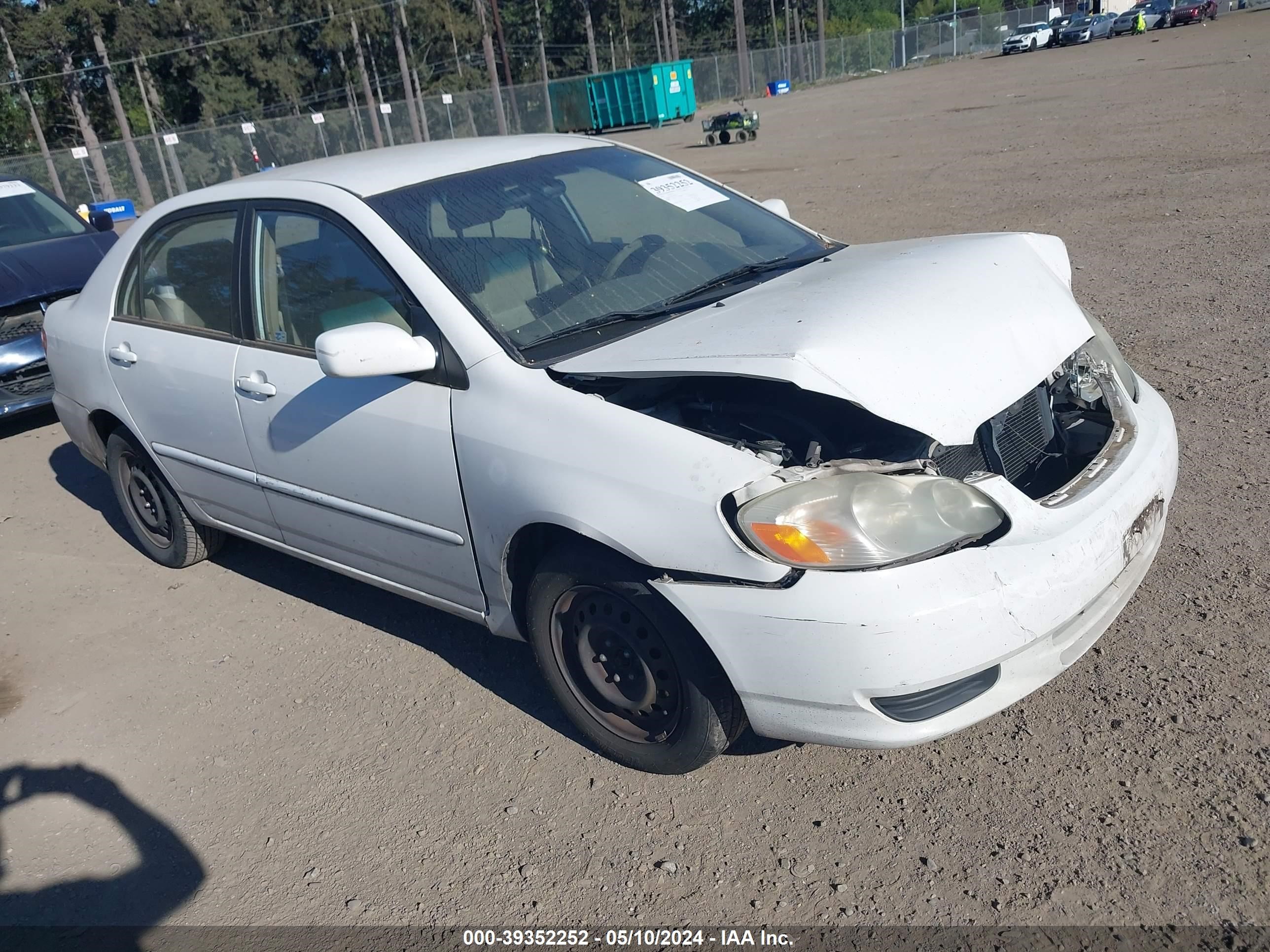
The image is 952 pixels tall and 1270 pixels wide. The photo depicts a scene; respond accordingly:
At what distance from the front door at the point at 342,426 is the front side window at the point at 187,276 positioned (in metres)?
0.21

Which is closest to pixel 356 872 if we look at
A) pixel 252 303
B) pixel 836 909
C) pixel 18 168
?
pixel 836 909

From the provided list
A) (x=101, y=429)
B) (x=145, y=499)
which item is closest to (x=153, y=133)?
(x=101, y=429)

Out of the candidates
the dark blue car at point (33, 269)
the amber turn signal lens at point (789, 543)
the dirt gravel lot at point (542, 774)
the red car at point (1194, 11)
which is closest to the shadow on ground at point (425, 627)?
the dirt gravel lot at point (542, 774)

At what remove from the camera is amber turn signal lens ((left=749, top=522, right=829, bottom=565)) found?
7.89 ft

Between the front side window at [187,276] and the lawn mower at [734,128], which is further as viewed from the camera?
the lawn mower at [734,128]

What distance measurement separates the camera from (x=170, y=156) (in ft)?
123

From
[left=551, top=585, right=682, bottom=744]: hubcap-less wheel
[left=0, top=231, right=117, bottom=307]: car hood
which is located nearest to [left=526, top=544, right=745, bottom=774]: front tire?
[left=551, top=585, right=682, bottom=744]: hubcap-less wheel

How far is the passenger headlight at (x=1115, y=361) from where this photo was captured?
3266mm

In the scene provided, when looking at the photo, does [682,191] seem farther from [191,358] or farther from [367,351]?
[191,358]

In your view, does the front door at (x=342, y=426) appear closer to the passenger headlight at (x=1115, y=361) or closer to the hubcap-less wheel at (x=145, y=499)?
the hubcap-less wheel at (x=145, y=499)

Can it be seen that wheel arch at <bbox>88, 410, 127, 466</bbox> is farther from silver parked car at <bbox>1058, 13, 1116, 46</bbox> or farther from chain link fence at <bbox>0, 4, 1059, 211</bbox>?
silver parked car at <bbox>1058, 13, 1116, 46</bbox>

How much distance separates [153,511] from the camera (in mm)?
4891

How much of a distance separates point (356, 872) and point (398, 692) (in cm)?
89

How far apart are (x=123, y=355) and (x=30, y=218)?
206 inches
